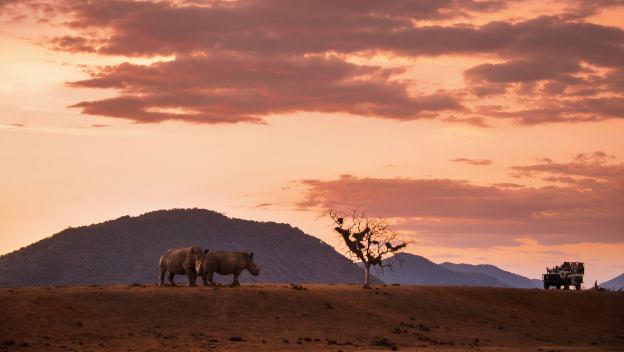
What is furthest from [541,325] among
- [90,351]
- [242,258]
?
[90,351]

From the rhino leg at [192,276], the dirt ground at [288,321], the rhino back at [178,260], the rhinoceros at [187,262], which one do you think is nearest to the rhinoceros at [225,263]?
the rhinoceros at [187,262]

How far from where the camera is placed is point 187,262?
71.4 meters

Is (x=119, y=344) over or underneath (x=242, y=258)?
underneath

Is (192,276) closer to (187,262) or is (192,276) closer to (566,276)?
(187,262)

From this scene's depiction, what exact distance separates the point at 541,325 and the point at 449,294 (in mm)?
7411

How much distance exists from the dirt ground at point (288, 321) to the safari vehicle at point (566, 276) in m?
17.6

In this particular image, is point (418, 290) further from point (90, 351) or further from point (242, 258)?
point (90, 351)

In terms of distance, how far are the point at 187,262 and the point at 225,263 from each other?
2847mm

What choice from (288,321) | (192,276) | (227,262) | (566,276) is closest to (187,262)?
(192,276)

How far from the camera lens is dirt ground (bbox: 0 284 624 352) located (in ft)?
184

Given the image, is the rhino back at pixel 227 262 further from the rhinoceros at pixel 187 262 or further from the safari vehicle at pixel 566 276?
the safari vehicle at pixel 566 276

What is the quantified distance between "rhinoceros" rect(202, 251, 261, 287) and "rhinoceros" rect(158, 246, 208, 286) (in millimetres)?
453

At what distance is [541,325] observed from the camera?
72125mm

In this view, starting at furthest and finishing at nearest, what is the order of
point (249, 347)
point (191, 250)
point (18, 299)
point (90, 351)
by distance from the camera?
point (191, 250), point (18, 299), point (249, 347), point (90, 351)
